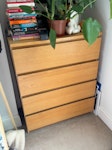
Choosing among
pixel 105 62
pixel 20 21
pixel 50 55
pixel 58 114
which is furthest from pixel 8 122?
pixel 105 62

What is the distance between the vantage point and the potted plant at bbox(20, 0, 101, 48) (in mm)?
1007

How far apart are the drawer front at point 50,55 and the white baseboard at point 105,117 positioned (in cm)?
65

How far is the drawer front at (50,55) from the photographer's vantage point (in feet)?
3.67

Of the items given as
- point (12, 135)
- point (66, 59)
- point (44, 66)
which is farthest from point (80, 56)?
point (12, 135)

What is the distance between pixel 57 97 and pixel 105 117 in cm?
58

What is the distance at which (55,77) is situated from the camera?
1.30 meters

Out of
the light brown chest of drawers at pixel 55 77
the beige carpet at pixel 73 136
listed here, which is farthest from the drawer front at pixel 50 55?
the beige carpet at pixel 73 136

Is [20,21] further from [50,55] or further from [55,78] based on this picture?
[55,78]

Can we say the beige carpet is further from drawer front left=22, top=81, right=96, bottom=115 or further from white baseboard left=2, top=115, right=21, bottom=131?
drawer front left=22, top=81, right=96, bottom=115

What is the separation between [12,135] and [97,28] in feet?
3.73

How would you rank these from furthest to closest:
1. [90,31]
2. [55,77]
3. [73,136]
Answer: [73,136]
[55,77]
[90,31]

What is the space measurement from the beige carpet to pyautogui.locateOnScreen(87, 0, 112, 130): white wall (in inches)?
5.2

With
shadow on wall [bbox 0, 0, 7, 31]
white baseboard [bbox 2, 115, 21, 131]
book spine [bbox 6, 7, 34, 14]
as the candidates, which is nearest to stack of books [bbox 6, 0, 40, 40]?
book spine [bbox 6, 7, 34, 14]

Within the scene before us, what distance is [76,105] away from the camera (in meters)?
1.58
